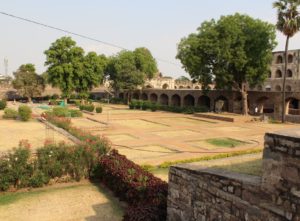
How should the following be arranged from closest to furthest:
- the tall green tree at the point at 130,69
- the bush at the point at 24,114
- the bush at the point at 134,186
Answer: the bush at the point at 134,186 → the bush at the point at 24,114 → the tall green tree at the point at 130,69

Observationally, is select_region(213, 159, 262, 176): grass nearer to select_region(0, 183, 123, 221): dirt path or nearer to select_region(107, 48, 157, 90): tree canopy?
select_region(0, 183, 123, 221): dirt path

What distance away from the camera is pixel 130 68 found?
50688 mm

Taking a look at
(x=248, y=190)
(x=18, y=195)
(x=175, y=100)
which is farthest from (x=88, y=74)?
(x=248, y=190)

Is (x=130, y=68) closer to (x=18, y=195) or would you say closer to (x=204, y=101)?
(x=204, y=101)

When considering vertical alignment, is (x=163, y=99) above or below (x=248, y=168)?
above

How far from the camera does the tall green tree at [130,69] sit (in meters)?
50.4

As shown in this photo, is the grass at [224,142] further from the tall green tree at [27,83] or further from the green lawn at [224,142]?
the tall green tree at [27,83]

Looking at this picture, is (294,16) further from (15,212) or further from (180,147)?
(15,212)

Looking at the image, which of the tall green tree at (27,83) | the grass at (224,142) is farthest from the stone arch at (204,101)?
the tall green tree at (27,83)

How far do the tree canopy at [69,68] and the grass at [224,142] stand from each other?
101 ft

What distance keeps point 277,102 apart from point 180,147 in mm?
19680

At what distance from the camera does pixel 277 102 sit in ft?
106

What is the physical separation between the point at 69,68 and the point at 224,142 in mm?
31947

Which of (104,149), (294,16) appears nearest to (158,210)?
(104,149)
